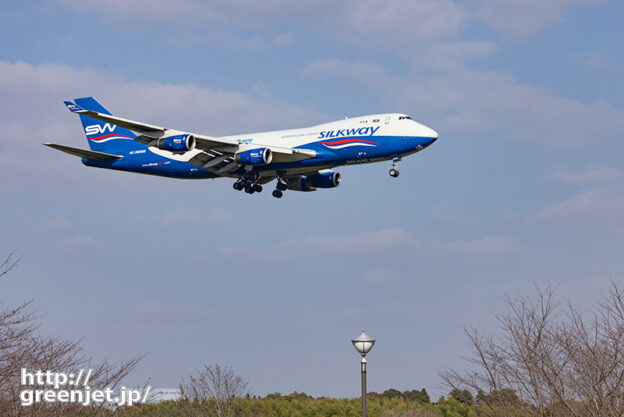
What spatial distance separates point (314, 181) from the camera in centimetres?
4788

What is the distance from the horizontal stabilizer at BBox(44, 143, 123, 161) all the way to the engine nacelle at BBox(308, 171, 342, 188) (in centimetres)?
1212

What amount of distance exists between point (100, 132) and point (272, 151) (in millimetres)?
15554

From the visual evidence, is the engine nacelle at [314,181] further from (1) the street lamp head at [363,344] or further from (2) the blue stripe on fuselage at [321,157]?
(1) the street lamp head at [363,344]

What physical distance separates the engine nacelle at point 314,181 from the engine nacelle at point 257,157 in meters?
5.51

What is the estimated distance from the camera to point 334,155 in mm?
42531

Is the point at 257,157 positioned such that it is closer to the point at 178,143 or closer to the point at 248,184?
the point at 248,184

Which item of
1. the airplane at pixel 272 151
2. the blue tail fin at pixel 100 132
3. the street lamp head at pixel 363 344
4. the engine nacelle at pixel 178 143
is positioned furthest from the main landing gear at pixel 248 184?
the street lamp head at pixel 363 344

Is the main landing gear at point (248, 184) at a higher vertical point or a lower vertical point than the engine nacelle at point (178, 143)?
lower

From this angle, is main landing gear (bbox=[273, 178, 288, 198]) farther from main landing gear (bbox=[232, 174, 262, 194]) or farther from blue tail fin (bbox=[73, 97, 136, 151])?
blue tail fin (bbox=[73, 97, 136, 151])

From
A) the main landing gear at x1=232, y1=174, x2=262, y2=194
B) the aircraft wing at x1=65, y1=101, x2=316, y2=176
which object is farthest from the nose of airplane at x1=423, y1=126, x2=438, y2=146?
the main landing gear at x1=232, y1=174, x2=262, y2=194

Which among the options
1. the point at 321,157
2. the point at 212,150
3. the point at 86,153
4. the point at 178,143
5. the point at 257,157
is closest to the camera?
the point at 178,143

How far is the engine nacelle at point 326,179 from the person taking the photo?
47.6 metres

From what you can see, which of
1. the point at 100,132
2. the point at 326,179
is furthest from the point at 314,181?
the point at 100,132

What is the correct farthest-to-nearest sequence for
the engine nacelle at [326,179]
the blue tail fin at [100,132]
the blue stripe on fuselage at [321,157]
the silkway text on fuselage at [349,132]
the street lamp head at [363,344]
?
the blue tail fin at [100,132], the engine nacelle at [326,179], the silkway text on fuselage at [349,132], the blue stripe on fuselage at [321,157], the street lamp head at [363,344]
